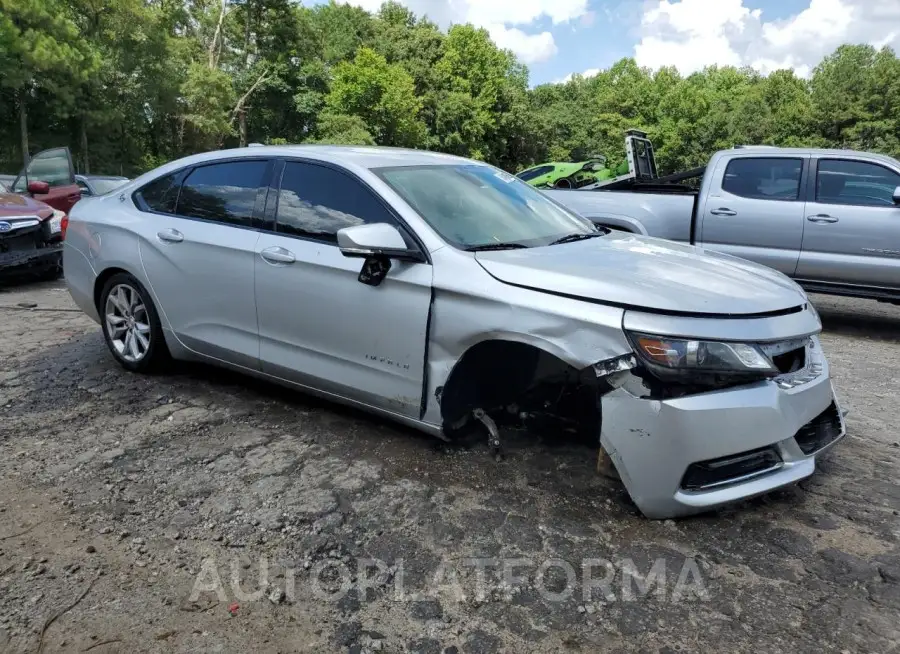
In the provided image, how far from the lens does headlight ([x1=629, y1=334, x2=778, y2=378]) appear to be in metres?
2.61

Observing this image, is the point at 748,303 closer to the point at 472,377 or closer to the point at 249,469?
the point at 472,377

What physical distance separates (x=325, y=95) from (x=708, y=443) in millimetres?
44237

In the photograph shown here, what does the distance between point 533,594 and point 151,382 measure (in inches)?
124

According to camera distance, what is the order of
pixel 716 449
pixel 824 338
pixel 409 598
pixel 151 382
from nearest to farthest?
1. pixel 409 598
2. pixel 716 449
3. pixel 151 382
4. pixel 824 338

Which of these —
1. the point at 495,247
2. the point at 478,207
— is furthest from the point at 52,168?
the point at 495,247

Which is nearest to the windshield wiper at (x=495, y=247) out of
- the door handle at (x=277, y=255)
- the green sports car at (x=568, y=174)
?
the door handle at (x=277, y=255)

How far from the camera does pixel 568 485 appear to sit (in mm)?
3203

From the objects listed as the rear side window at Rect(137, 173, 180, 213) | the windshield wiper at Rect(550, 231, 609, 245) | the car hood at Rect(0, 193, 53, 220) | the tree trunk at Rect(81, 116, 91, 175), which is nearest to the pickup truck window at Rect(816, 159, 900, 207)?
the windshield wiper at Rect(550, 231, 609, 245)

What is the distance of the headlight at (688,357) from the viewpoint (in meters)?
2.61

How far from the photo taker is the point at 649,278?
2.89m

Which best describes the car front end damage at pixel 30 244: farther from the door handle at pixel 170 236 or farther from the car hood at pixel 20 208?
the door handle at pixel 170 236

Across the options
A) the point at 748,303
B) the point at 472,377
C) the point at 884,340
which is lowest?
the point at 884,340

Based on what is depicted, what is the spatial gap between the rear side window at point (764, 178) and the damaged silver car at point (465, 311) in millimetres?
3728

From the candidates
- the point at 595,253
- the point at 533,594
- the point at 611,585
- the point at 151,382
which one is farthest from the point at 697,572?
the point at 151,382
